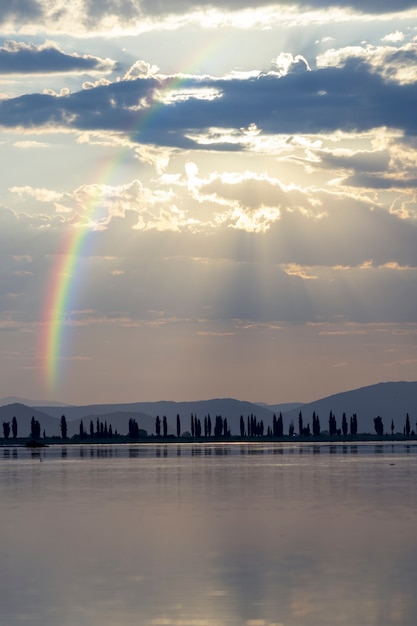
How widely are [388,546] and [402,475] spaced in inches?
2224

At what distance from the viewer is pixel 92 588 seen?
123ft

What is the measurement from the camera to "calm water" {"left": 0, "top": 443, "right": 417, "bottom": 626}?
33.3 meters

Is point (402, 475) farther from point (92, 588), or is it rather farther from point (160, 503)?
point (92, 588)

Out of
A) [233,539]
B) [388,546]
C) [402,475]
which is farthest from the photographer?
[402,475]

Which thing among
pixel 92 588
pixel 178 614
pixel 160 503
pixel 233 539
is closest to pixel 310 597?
pixel 178 614

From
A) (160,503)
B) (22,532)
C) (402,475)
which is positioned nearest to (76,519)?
(22,532)

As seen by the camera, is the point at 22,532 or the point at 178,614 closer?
the point at 178,614

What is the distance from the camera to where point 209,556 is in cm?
4550

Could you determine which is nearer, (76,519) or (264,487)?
(76,519)

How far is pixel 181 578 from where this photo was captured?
1550 inches

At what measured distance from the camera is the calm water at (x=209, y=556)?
33.3 meters

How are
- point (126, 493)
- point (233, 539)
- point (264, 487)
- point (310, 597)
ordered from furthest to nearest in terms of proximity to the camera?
point (264, 487)
point (126, 493)
point (233, 539)
point (310, 597)

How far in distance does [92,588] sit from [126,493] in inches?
1690

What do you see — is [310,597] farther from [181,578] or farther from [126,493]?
[126,493]
